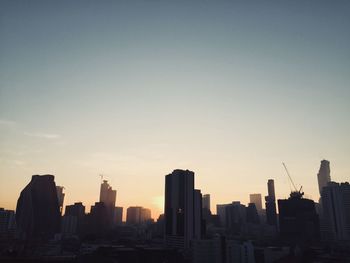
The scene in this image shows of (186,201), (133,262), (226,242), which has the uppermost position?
(186,201)

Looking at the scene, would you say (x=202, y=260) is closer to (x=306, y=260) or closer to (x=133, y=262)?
(x=133, y=262)

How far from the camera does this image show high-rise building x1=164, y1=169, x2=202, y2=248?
150 metres

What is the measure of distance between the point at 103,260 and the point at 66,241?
83320mm

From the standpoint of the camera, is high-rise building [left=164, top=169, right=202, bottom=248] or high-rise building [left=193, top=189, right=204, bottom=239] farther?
high-rise building [left=193, top=189, right=204, bottom=239]

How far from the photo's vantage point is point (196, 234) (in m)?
150

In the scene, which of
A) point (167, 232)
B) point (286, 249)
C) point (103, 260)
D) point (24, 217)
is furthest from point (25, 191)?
point (286, 249)

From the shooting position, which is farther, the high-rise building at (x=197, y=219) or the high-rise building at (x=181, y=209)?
the high-rise building at (x=197, y=219)

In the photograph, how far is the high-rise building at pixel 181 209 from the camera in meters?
150

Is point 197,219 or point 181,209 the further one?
point 197,219

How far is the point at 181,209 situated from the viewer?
154875 millimetres

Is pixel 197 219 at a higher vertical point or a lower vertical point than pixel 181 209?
lower

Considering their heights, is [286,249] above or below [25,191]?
below

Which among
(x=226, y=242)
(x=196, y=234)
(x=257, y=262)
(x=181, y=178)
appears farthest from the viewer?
(x=181, y=178)

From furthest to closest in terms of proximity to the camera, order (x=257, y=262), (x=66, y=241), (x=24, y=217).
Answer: (x=24, y=217)
(x=66, y=241)
(x=257, y=262)
